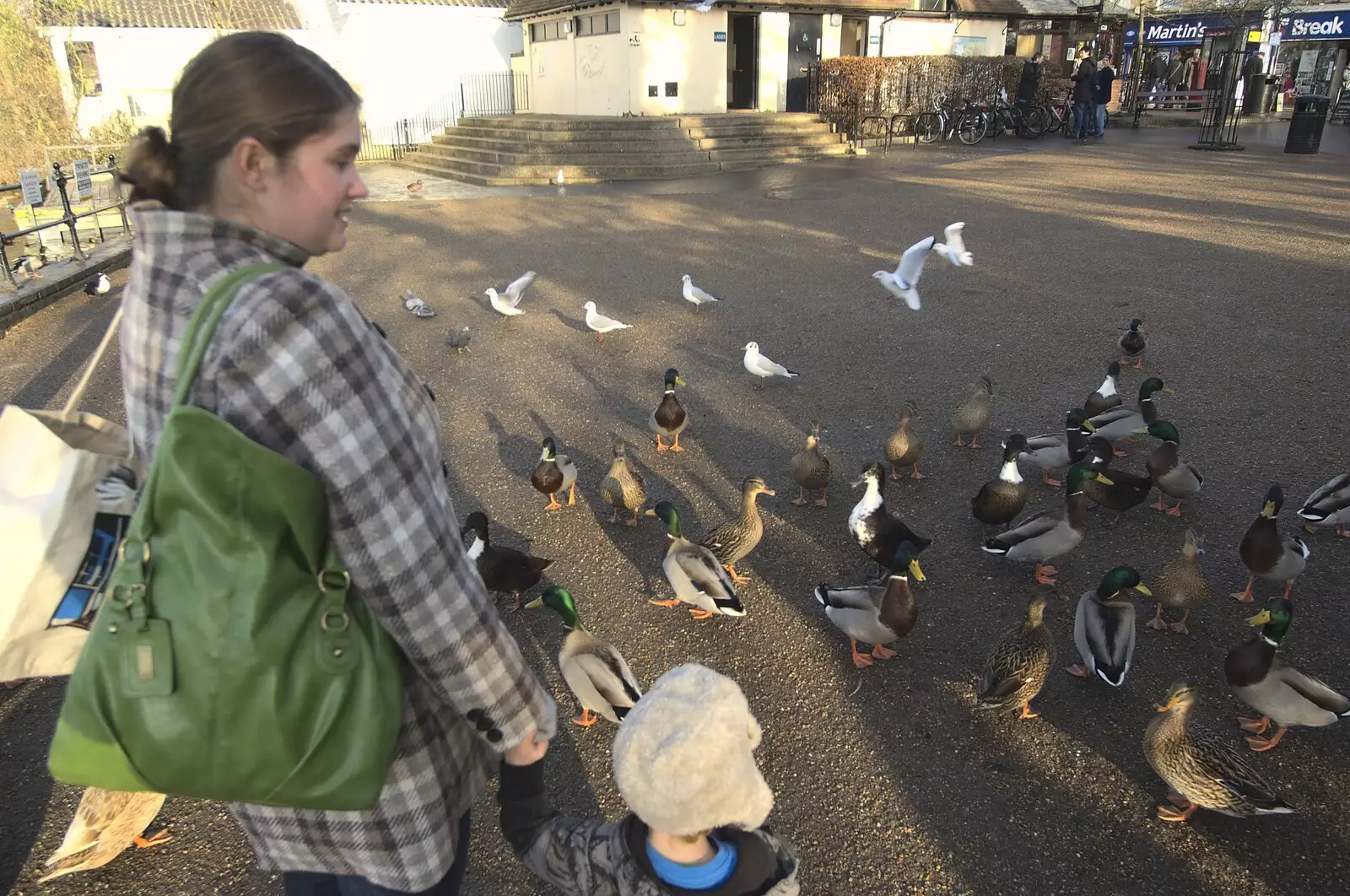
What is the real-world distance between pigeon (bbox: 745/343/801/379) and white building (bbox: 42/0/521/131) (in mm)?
25073

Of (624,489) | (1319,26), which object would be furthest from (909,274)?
(1319,26)

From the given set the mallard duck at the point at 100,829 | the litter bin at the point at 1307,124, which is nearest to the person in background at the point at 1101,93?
the litter bin at the point at 1307,124

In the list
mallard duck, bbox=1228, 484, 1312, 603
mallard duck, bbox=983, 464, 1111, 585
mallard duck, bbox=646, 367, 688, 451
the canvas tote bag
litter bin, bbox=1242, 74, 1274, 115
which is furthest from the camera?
litter bin, bbox=1242, 74, 1274, 115

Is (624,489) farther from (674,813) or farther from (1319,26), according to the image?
(1319,26)

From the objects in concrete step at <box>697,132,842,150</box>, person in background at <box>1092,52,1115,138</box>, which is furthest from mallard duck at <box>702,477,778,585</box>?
person in background at <box>1092,52,1115,138</box>

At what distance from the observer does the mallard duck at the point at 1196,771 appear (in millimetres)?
2883

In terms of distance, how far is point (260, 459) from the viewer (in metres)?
1.16

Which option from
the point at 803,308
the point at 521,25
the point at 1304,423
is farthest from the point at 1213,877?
the point at 521,25

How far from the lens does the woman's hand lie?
1587 mm

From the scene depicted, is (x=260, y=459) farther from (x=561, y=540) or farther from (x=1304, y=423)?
(x=1304, y=423)

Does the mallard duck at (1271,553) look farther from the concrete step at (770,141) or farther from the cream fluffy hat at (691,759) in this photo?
the concrete step at (770,141)

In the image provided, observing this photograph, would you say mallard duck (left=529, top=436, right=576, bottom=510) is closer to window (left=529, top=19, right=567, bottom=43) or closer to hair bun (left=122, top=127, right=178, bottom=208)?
hair bun (left=122, top=127, right=178, bottom=208)

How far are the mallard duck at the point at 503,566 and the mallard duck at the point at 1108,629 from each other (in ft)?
8.86

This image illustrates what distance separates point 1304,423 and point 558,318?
7.18m
